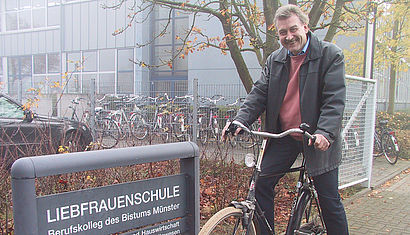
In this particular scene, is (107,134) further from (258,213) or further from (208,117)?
(258,213)

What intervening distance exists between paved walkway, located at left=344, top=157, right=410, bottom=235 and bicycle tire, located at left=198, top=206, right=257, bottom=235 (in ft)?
6.74

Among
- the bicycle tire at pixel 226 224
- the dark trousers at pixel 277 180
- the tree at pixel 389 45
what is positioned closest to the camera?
the bicycle tire at pixel 226 224

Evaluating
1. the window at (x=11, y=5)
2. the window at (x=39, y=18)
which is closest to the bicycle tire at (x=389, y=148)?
the window at (x=39, y=18)

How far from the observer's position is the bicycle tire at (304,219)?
10.1 feet

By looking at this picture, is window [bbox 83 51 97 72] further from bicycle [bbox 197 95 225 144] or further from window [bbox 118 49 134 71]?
bicycle [bbox 197 95 225 144]

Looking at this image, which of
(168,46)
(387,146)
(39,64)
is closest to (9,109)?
(387,146)

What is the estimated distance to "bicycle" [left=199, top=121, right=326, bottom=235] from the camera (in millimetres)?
2504

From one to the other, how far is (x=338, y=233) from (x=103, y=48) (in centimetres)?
2104

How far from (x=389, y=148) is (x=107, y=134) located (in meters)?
6.68

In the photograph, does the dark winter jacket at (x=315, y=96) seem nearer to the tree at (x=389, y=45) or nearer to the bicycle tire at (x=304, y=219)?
the bicycle tire at (x=304, y=219)

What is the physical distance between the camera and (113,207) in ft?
7.32

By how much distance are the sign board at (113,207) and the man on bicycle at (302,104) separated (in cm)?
67

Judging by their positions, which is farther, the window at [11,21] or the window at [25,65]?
the window at [11,21]

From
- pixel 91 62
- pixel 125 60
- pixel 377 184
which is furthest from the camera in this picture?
pixel 91 62
